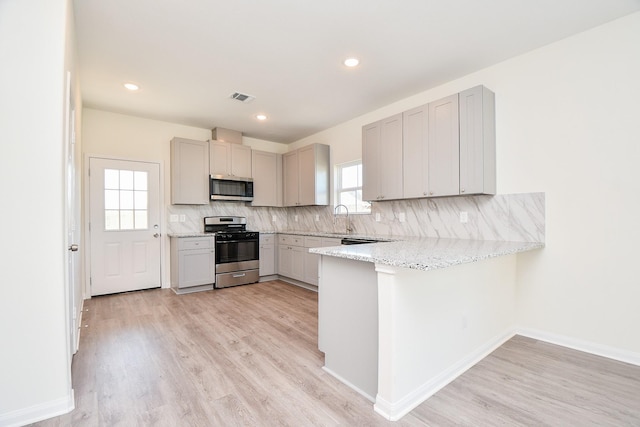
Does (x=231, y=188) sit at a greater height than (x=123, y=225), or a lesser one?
greater

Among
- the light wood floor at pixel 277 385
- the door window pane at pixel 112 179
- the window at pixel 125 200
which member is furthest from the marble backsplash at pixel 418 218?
the light wood floor at pixel 277 385

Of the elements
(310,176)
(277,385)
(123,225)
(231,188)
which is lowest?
(277,385)

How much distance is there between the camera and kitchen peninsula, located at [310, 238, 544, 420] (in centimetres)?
169

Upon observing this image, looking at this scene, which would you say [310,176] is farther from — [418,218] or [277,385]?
[277,385]

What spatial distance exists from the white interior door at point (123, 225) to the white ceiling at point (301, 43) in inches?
39.6

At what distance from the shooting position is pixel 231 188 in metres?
5.19

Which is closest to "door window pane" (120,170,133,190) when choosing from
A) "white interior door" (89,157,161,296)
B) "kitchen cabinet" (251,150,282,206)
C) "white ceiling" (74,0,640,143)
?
"white interior door" (89,157,161,296)

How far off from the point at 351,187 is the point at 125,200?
3.42 m

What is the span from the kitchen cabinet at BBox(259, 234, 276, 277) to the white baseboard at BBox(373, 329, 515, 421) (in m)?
3.63

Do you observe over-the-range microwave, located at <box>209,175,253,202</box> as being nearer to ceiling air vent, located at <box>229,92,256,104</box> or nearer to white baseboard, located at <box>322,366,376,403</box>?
ceiling air vent, located at <box>229,92,256,104</box>

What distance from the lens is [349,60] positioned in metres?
2.96

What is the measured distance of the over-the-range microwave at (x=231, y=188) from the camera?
496 centimetres

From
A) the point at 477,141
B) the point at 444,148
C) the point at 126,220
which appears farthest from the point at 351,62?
the point at 126,220

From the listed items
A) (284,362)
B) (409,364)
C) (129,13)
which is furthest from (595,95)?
(129,13)
